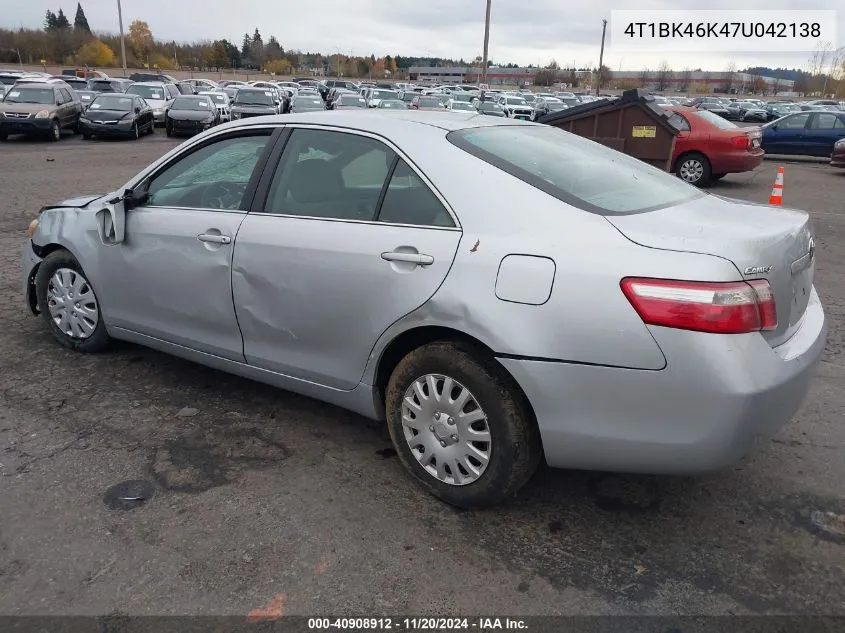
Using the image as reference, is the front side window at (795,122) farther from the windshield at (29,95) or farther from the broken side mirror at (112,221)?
the windshield at (29,95)

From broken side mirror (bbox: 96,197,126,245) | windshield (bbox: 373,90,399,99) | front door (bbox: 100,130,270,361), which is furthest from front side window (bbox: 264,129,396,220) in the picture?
windshield (bbox: 373,90,399,99)

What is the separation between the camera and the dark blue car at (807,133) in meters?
20.2

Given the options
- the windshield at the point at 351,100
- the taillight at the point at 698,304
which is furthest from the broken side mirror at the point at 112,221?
the windshield at the point at 351,100

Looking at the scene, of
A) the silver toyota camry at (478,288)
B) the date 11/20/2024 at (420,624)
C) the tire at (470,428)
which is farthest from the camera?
the tire at (470,428)

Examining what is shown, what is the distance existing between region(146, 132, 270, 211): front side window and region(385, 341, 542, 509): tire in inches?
53.3

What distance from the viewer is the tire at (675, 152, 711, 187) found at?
14020 millimetres

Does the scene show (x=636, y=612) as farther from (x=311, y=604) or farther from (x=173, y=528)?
(x=173, y=528)

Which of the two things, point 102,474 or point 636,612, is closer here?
point 636,612

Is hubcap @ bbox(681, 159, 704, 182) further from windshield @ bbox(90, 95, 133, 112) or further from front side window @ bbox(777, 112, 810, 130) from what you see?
windshield @ bbox(90, 95, 133, 112)

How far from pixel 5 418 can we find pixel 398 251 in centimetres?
240

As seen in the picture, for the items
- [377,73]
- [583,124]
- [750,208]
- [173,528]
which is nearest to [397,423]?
[173,528]

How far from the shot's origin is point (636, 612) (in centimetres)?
242

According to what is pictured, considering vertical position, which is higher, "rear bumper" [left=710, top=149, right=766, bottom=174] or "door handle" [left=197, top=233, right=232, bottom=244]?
"door handle" [left=197, top=233, right=232, bottom=244]

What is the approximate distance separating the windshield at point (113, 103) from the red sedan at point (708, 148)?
52.6 ft
